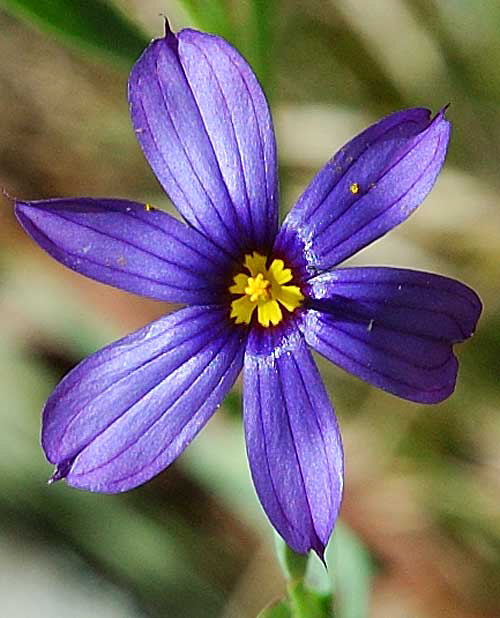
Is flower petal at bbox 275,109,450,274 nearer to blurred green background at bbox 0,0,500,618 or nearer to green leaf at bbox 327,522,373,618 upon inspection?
green leaf at bbox 327,522,373,618

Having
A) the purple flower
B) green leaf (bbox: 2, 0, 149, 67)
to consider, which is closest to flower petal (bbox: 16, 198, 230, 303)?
the purple flower

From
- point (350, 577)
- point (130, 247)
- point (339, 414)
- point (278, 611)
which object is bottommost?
point (278, 611)

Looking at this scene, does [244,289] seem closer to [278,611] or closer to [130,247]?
Result: [130,247]

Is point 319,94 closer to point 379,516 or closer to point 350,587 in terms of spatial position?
point 379,516

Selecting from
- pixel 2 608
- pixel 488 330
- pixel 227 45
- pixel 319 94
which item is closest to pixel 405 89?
pixel 319 94

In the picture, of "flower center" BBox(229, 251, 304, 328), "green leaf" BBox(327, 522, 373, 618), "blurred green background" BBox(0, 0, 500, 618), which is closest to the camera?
"flower center" BBox(229, 251, 304, 328)

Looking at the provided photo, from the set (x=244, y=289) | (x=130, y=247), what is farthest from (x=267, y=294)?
(x=130, y=247)
